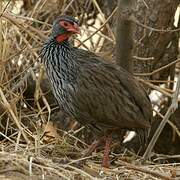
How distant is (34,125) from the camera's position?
494cm

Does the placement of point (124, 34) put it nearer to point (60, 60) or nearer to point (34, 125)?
point (60, 60)

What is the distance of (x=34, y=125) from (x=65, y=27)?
0.91 meters

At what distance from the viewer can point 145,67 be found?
5.13 metres

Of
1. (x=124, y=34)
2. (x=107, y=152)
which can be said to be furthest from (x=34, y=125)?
(x=124, y=34)

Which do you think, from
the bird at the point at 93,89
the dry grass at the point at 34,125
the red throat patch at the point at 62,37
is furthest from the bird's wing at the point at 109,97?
the dry grass at the point at 34,125

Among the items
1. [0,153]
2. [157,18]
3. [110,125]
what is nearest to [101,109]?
[110,125]

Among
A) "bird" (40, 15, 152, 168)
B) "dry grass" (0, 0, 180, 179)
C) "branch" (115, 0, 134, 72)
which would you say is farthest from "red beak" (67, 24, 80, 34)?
"dry grass" (0, 0, 180, 179)

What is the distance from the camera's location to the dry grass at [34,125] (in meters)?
3.81

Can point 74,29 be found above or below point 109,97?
above

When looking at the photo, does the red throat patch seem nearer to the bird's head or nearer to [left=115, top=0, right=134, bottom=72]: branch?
the bird's head

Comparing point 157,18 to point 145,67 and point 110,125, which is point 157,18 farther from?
point 110,125

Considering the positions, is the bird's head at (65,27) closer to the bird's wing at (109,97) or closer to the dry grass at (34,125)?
the bird's wing at (109,97)

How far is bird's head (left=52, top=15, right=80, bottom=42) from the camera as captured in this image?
4340mm

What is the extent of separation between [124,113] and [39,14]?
1698 millimetres
